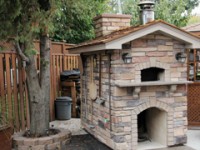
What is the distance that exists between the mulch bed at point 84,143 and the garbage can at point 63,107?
6.67 feet

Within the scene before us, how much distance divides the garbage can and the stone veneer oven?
2.58m

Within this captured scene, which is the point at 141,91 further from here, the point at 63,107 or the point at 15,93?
the point at 63,107

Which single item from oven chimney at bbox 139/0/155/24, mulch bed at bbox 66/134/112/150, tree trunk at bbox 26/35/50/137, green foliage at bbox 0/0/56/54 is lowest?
mulch bed at bbox 66/134/112/150

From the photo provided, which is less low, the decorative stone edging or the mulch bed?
the decorative stone edging

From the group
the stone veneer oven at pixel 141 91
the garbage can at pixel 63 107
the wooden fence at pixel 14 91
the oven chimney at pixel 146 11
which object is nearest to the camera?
the stone veneer oven at pixel 141 91

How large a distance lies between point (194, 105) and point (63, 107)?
3930mm

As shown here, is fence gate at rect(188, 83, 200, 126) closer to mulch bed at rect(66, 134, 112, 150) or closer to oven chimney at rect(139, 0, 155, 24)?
oven chimney at rect(139, 0, 155, 24)

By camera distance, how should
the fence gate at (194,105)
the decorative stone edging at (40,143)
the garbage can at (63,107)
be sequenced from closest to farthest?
the decorative stone edging at (40,143) < the fence gate at (194,105) < the garbage can at (63,107)

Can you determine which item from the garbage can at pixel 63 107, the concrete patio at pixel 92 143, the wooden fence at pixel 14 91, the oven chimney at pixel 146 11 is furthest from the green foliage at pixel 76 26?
the concrete patio at pixel 92 143

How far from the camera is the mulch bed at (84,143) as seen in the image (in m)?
5.94

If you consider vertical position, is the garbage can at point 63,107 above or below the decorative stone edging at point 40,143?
above

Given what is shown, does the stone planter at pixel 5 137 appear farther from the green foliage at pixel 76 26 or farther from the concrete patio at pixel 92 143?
the green foliage at pixel 76 26

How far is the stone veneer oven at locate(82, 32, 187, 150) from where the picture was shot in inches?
217

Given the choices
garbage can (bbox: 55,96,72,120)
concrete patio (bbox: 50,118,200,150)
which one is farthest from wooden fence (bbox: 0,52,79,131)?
garbage can (bbox: 55,96,72,120)
